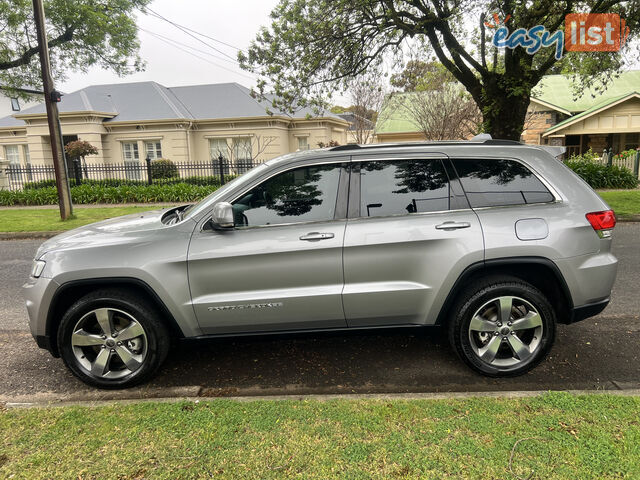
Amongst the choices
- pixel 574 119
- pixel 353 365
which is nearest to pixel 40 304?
pixel 353 365

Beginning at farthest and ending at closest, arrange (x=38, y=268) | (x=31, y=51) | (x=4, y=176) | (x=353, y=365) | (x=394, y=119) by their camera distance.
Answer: (x=394, y=119), (x=4, y=176), (x=31, y=51), (x=353, y=365), (x=38, y=268)

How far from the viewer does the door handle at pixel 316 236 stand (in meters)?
3.34

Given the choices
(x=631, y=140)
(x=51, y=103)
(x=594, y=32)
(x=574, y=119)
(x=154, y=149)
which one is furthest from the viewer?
(x=154, y=149)

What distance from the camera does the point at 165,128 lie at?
26.3 metres

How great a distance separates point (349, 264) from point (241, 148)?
24.8 meters

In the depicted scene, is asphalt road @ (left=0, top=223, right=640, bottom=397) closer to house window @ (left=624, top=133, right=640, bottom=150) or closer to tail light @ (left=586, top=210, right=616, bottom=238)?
tail light @ (left=586, top=210, right=616, bottom=238)

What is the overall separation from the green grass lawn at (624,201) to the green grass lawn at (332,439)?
34.5 feet

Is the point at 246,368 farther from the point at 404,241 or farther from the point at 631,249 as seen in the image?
the point at 631,249

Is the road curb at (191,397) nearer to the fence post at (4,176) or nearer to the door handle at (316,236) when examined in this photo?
the door handle at (316,236)

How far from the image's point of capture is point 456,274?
335 centimetres

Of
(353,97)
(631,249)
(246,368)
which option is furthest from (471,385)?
(353,97)

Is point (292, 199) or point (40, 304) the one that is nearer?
point (40, 304)

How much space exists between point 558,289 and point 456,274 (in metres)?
0.85

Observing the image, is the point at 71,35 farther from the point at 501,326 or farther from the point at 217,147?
the point at 501,326
